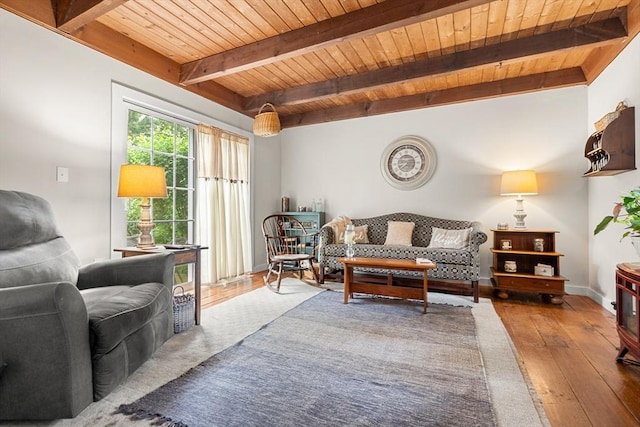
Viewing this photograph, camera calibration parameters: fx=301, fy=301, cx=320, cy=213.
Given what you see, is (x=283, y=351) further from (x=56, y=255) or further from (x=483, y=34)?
(x=483, y=34)

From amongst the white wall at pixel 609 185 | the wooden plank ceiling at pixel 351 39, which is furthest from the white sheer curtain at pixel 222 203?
the white wall at pixel 609 185

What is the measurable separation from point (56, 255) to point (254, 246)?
9.70 feet

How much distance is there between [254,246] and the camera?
4.72 meters

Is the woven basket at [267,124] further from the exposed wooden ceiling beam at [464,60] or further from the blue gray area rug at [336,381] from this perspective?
the blue gray area rug at [336,381]

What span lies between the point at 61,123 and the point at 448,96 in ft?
14.1

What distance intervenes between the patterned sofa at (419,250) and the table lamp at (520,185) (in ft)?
1.52

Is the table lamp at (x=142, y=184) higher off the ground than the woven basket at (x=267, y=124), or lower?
lower

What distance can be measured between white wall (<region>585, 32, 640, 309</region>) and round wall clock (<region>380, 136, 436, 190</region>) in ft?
5.82

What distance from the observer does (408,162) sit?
4.45m

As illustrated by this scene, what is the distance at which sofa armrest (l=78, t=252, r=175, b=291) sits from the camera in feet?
6.56

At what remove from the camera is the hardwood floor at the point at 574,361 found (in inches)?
55.3

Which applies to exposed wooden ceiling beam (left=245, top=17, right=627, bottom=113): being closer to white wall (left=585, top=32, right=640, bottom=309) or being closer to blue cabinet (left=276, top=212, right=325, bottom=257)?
white wall (left=585, top=32, right=640, bottom=309)

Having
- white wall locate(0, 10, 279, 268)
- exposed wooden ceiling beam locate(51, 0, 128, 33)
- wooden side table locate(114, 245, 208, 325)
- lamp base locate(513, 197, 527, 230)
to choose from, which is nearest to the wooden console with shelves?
lamp base locate(513, 197, 527, 230)

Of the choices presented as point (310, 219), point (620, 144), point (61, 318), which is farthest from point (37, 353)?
point (620, 144)
